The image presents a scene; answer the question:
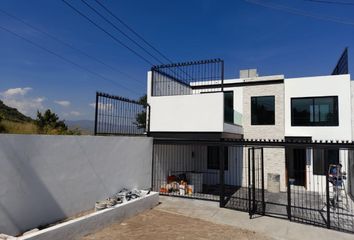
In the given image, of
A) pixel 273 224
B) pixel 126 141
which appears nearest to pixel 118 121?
pixel 126 141

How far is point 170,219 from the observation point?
804cm

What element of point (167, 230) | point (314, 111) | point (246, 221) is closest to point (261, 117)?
point (314, 111)

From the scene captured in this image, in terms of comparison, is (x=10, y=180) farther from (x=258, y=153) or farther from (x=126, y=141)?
(x=258, y=153)

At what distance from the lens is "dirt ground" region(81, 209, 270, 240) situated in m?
6.52

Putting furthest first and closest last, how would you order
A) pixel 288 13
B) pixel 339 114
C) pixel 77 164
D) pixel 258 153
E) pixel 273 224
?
pixel 258 153 → pixel 339 114 → pixel 288 13 → pixel 273 224 → pixel 77 164

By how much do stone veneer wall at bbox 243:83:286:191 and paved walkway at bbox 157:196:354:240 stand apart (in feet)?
19.5

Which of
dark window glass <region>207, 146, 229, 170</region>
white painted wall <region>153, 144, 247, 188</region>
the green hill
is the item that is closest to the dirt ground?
white painted wall <region>153, 144, 247, 188</region>

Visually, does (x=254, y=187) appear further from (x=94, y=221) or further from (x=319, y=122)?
(x=319, y=122)

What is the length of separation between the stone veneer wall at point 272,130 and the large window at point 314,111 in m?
0.70

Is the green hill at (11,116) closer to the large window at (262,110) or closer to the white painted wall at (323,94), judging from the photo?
the large window at (262,110)

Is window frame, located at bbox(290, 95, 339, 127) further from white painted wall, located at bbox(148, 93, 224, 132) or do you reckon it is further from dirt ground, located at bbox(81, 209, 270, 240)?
dirt ground, located at bbox(81, 209, 270, 240)

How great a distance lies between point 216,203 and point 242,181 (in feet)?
17.4

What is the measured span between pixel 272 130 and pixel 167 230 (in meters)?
9.60

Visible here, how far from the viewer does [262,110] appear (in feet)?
48.3
